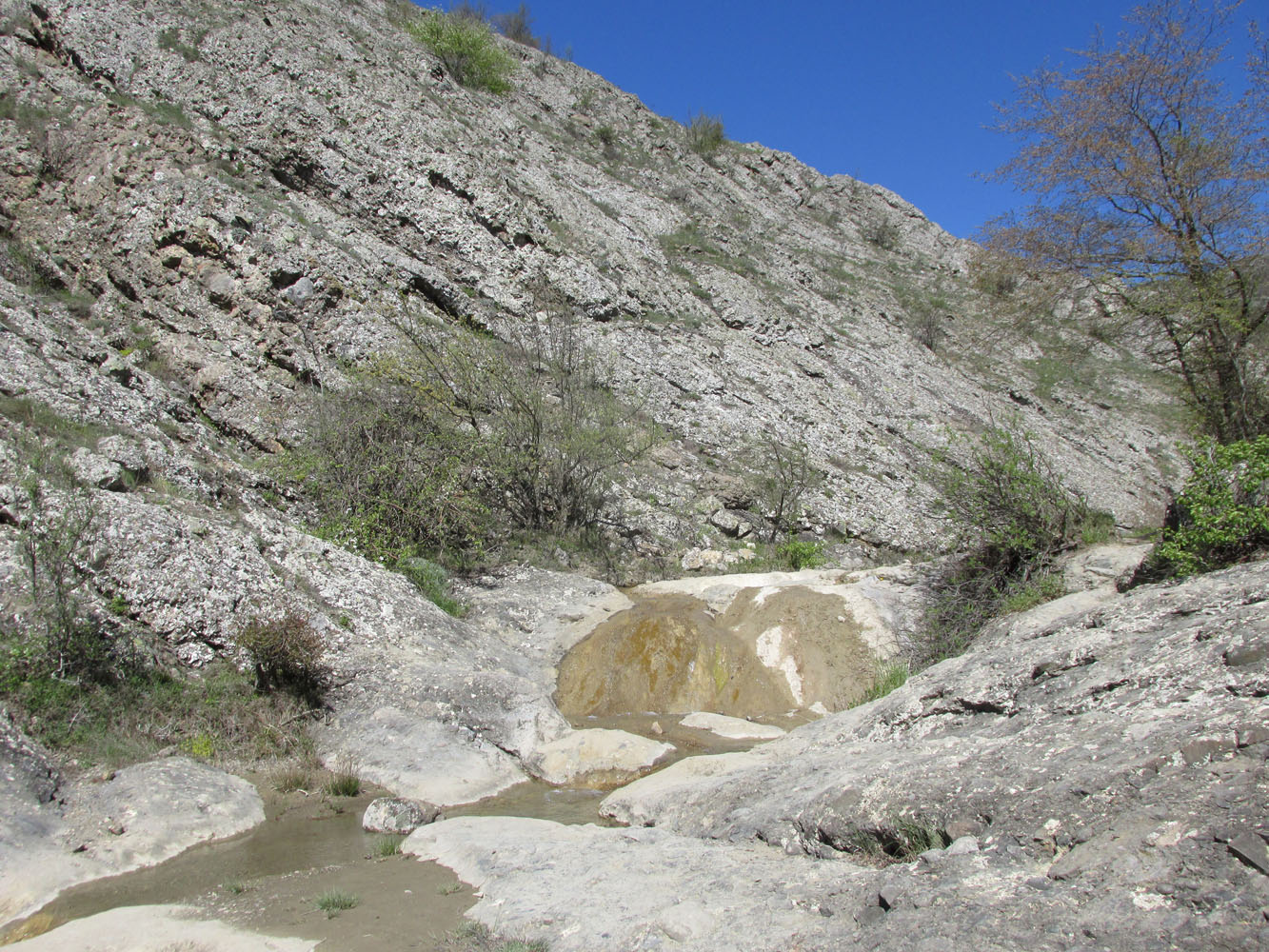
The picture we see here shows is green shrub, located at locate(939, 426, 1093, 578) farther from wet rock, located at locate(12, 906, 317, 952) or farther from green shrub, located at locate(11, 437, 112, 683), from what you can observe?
green shrub, located at locate(11, 437, 112, 683)

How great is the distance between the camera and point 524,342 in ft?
59.0

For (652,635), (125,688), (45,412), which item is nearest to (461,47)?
(45,412)

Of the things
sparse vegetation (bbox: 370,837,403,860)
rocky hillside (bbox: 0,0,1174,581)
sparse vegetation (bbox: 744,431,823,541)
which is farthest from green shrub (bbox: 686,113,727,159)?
sparse vegetation (bbox: 370,837,403,860)

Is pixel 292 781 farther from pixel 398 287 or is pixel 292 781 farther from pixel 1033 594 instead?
pixel 398 287

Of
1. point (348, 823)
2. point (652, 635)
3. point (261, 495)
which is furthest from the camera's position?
point (261, 495)

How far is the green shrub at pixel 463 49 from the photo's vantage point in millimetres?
27141

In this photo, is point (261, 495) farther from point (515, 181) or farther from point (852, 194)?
point (852, 194)

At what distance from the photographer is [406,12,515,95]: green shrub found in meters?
27.1

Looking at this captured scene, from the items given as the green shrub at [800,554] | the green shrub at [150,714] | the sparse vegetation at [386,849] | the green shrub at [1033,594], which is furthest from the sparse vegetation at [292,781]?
the green shrub at [800,554]

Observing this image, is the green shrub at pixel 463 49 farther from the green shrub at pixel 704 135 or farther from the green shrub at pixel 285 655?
the green shrub at pixel 285 655

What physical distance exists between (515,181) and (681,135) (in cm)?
1596

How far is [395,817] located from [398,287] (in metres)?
13.9

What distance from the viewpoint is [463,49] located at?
27.2 m

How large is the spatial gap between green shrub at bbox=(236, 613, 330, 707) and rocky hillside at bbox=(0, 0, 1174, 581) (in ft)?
9.07
